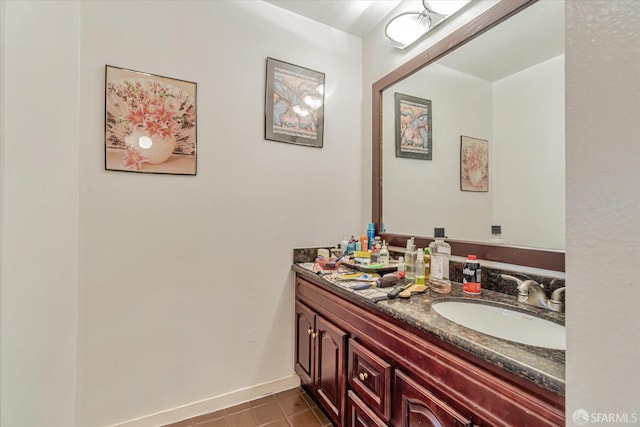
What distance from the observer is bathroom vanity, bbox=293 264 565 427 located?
2.03 feet

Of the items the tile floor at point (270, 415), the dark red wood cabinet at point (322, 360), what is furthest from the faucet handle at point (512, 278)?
the tile floor at point (270, 415)

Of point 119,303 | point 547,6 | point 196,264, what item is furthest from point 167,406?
point 547,6

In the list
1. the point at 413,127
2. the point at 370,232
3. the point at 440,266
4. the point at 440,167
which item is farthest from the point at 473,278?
the point at 413,127

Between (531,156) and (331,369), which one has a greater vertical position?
(531,156)

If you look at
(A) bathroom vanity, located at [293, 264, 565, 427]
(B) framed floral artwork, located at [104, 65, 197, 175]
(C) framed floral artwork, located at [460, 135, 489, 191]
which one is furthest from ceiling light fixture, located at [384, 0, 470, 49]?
(A) bathroom vanity, located at [293, 264, 565, 427]

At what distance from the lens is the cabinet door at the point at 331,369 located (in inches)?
50.2

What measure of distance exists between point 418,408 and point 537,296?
0.60 metres

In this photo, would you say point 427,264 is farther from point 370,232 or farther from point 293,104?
point 293,104

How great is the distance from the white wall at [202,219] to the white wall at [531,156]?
1.03m

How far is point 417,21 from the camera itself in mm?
1569

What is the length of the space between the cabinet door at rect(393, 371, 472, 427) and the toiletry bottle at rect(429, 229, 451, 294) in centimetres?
42

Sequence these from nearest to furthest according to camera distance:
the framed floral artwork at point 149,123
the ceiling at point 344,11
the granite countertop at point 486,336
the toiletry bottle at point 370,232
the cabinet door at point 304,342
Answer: the granite countertop at point 486,336
the framed floral artwork at point 149,123
the cabinet door at point 304,342
the ceiling at point 344,11
the toiletry bottle at point 370,232

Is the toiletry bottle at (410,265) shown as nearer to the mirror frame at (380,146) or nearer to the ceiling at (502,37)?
the mirror frame at (380,146)

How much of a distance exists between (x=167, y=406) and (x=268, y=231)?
1108mm
